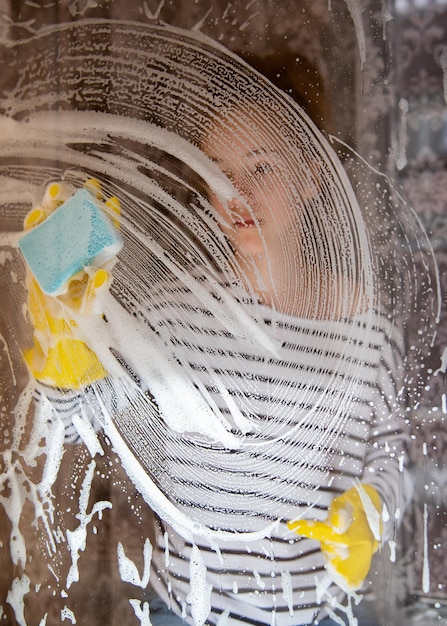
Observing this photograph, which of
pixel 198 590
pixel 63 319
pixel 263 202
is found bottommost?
pixel 198 590

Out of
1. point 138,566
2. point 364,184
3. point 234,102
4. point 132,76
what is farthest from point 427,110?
point 138,566

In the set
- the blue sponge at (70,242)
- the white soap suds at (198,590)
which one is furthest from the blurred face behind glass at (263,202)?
the white soap suds at (198,590)

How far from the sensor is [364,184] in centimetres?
67

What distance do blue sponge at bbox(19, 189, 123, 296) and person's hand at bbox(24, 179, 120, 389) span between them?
1 cm

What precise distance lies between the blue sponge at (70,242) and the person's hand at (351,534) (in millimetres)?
429

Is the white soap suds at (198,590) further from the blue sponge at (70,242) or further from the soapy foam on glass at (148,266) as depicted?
the blue sponge at (70,242)

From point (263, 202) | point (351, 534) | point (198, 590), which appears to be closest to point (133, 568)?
point (198, 590)

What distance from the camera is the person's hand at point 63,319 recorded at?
79 cm

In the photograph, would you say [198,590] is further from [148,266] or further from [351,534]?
[148,266]

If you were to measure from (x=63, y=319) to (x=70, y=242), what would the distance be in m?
0.11

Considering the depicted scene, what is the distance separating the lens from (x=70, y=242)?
78cm

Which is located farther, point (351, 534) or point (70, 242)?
point (70, 242)

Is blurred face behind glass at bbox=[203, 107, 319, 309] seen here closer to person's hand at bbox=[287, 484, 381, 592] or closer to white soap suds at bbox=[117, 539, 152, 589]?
person's hand at bbox=[287, 484, 381, 592]

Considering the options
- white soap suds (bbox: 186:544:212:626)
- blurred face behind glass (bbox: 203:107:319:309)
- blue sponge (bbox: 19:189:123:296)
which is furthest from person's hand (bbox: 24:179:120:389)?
white soap suds (bbox: 186:544:212:626)
